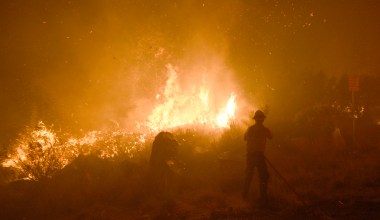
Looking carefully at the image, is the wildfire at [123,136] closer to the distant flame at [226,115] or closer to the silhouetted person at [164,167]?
the distant flame at [226,115]

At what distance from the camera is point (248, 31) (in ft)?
75.3

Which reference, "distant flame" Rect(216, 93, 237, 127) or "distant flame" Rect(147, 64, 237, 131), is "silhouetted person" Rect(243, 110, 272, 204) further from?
"distant flame" Rect(147, 64, 237, 131)

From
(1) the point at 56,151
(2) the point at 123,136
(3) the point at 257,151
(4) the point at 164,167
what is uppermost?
(2) the point at 123,136

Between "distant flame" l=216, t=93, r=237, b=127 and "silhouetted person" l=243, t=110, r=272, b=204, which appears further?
"distant flame" l=216, t=93, r=237, b=127

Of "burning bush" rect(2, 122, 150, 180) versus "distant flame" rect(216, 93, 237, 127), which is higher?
"distant flame" rect(216, 93, 237, 127)

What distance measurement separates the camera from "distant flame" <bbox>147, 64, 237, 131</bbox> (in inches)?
664

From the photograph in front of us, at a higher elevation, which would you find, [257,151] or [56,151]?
[56,151]

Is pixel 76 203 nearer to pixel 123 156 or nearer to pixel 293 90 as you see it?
pixel 123 156

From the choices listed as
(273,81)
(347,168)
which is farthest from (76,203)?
(273,81)

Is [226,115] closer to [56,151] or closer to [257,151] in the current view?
[56,151]

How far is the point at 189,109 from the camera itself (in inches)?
743

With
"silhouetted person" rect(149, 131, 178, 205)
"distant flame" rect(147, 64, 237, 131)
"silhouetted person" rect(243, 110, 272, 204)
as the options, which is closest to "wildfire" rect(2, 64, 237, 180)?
"distant flame" rect(147, 64, 237, 131)

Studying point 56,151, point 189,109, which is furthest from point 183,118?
point 56,151

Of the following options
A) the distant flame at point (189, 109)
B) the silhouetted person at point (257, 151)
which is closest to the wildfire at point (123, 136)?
the distant flame at point (189, 109)
